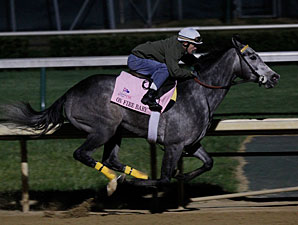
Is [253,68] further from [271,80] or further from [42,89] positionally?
[42,89]

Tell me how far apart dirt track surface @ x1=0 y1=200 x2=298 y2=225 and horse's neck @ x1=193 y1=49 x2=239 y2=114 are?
102 cm

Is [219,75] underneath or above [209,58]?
underneath

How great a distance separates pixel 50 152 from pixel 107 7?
15140 mm

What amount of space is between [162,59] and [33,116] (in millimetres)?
1335

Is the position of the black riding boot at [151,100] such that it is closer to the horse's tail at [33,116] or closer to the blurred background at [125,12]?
the horse's tail at [33,116]

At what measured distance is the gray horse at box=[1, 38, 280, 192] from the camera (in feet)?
17.6

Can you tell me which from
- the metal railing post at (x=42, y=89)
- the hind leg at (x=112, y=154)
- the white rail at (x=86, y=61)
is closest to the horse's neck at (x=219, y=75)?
the hind leg at (x=112, y=154)

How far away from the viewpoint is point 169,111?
5348 mm

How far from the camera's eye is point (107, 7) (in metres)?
22.3

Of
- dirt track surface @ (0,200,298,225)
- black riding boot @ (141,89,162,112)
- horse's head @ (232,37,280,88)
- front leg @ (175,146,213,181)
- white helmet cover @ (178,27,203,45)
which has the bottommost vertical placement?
dirt track surface @ (0,200,298,225)

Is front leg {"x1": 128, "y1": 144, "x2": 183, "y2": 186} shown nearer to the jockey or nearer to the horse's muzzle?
the jockey

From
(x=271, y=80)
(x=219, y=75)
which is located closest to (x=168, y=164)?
(x=219, y=75)

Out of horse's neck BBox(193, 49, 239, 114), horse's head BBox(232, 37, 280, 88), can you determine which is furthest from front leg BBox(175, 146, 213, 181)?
horse's head BBox(232, 37, 280, 88)

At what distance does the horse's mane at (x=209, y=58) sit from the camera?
5609 mm
